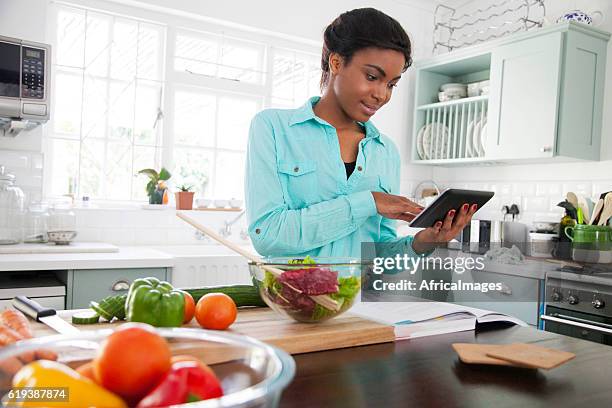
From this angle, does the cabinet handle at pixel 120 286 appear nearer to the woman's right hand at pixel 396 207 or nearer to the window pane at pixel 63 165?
the window pane at pixel 63 165

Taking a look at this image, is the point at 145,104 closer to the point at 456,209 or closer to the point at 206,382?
the point at 456,209

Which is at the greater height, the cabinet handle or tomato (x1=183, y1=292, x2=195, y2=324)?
tomato (x1=183, y1=292, x2=195, y2=324)

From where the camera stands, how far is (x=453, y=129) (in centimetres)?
443

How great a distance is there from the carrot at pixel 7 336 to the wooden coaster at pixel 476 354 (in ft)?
2.36

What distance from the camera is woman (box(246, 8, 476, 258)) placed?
156 cm

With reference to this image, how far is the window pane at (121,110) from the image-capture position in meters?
3.67

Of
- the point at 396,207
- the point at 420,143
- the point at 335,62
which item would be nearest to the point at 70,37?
the point at 335,62

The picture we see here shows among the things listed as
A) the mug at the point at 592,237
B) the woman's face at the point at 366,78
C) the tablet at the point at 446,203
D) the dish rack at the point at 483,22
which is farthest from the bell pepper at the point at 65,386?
Answer: the dish rack at the point at 483,22

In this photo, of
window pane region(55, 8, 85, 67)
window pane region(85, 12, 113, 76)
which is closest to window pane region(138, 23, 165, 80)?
window pane region(85, 12, 113, 76)

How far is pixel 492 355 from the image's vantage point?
38.2 inches

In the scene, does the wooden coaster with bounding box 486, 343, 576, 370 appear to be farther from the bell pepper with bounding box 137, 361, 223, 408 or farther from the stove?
the stove

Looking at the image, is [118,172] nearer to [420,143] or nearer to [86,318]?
[420,143]

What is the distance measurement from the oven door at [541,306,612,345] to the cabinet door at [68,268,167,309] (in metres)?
2.07

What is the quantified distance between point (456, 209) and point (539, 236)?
2242 millimetres
